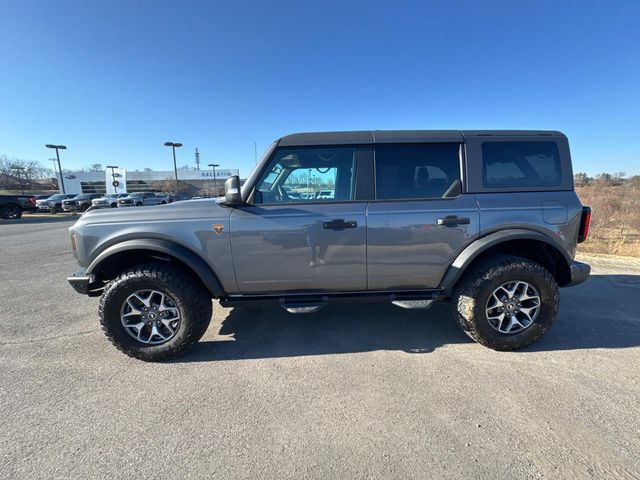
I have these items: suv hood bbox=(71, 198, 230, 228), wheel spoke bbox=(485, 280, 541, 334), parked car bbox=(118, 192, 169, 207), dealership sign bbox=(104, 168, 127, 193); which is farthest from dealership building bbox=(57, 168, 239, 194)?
wheel spoke bbox=(485, 280, 541, 334)

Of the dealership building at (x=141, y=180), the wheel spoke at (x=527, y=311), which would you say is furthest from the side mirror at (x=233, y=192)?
the dealership building at (x=141, y=180)

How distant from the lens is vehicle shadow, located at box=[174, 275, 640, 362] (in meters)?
2.92

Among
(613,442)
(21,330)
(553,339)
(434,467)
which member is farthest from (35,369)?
(553,339)

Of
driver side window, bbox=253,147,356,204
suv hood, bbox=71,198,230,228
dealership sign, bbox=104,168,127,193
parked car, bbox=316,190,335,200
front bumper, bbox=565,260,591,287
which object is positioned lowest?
front bumper, bbox=565,260,591,287

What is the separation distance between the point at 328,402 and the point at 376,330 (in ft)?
4.00

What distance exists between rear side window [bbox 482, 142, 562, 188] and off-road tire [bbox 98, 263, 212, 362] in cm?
303

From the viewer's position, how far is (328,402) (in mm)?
2199

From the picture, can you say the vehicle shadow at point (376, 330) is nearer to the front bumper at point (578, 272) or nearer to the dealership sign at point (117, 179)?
the front bumper at point (578, 272)

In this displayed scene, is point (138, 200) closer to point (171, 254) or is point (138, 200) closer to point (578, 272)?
point (171, 254)

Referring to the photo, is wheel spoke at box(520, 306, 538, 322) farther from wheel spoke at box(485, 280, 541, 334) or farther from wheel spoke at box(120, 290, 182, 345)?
wheel spoke at box(120, 290, 182, 345)

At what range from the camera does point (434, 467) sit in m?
1.68

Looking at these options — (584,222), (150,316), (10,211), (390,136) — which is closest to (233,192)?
(150,316)

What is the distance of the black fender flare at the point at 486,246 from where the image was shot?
2.75 meters

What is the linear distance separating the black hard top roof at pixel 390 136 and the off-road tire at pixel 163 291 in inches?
64.9
